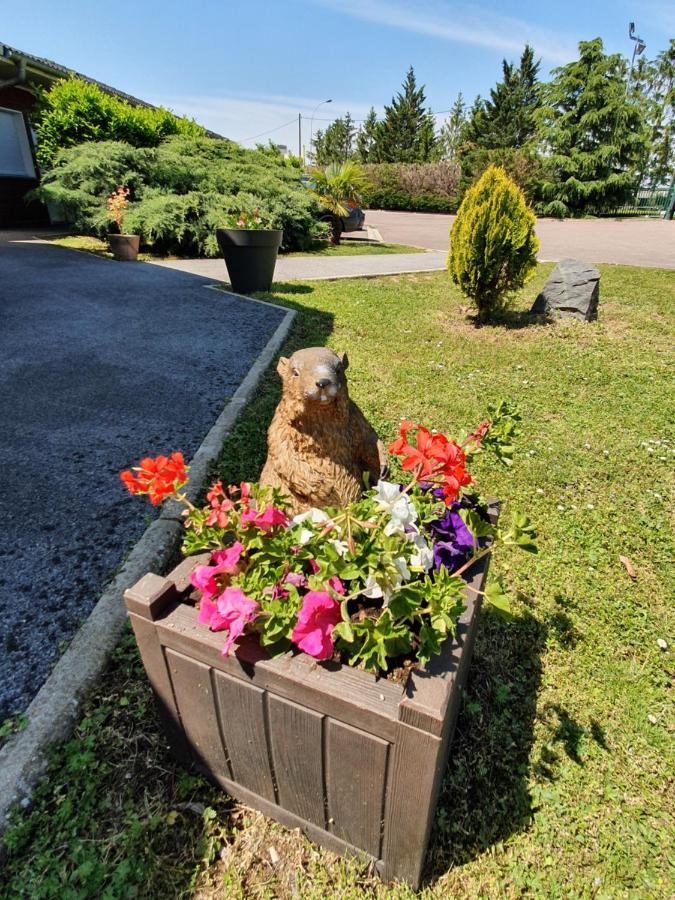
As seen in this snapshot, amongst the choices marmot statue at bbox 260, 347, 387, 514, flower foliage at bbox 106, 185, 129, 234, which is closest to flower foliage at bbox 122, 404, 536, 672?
marmot statue at bbox 260, 347, 387, 514

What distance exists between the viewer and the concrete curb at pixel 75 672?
161cm

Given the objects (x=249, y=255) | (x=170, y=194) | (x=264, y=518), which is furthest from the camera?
(x=170, y=194)

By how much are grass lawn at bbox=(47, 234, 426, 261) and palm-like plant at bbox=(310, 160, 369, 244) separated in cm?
80

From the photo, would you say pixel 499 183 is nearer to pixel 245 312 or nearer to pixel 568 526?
pixel 245 312

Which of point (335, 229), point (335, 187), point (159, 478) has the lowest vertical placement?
point (159, 478)

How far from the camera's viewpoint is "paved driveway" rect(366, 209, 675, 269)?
44.6 feet

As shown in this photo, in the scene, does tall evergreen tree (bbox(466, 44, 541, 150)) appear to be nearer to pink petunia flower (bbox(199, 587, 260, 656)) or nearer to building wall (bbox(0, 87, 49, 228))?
building wall (bbox(0, 87, 49, 228))

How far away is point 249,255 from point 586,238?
15887 mm

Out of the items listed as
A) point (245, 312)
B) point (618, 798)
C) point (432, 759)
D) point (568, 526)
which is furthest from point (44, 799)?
point (245, 312)

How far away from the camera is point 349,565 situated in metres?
A: 1.23

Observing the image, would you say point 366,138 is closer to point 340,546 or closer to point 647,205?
point 647,205

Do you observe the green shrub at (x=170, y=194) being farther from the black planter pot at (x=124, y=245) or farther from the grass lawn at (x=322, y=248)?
the black planter pot at (x=124, y=245)

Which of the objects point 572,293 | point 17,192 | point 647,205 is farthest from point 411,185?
point 572,293

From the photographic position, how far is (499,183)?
20.7ft
